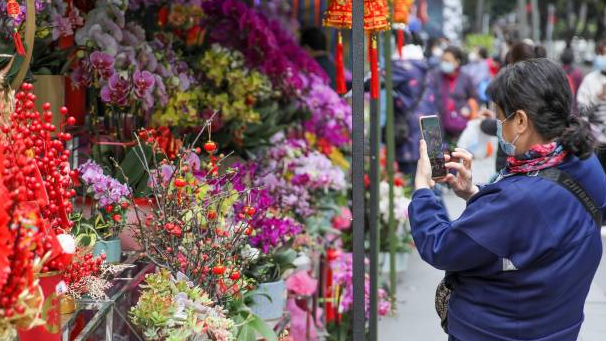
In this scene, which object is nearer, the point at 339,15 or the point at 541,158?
the point at 541,158

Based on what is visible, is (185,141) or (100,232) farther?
(185,141)

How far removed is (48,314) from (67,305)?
46cm

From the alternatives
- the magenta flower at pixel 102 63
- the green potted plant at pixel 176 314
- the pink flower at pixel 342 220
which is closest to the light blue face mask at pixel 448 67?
the pink flower at pixel 342 220

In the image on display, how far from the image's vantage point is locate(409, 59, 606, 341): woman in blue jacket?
265 cm

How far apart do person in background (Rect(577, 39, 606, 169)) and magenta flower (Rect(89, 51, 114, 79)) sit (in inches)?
138

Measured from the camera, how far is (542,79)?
9.07 feet

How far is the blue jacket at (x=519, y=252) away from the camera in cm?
264

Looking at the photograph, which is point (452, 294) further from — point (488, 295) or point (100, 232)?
point (100, 232)

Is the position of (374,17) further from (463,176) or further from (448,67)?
(448,67)

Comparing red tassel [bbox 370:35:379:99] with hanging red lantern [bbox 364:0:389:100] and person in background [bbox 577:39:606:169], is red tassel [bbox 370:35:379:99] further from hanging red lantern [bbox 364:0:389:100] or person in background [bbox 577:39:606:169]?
person in background [bbox 577:39:606:169]

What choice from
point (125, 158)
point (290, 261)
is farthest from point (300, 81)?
point (125, 158)

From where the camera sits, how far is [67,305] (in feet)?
8.85

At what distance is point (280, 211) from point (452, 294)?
1587 millimetres

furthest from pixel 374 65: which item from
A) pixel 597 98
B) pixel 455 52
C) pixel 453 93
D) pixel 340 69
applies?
pixel 455 52
